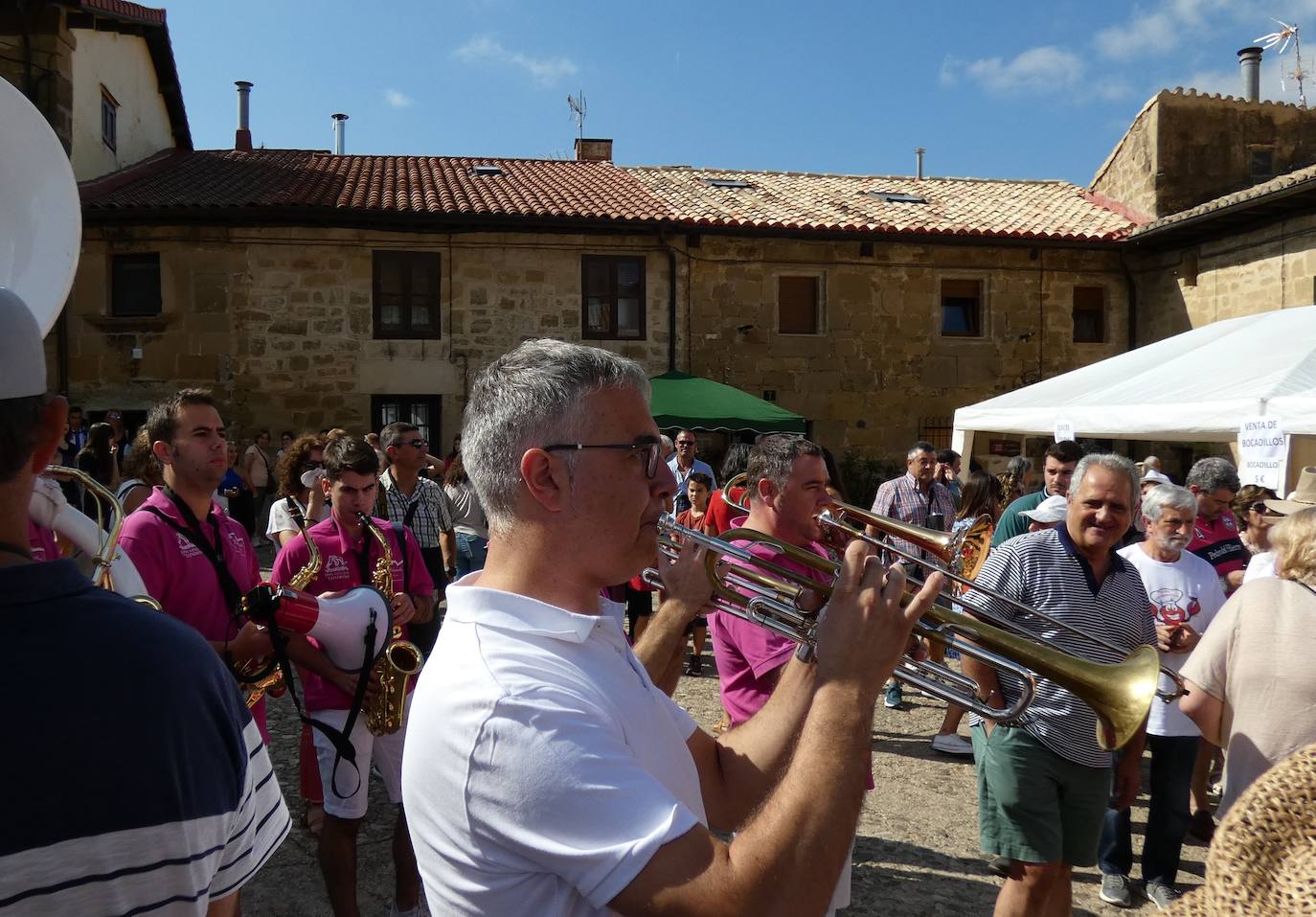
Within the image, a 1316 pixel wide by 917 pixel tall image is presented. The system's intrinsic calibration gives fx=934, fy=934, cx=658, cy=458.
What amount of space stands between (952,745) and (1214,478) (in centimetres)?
235

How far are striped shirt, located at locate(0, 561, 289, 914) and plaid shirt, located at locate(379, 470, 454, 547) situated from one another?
168 inches

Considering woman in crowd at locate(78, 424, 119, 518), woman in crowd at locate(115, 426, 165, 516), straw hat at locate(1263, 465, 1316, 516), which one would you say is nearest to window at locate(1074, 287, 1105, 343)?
straw hat at locate(1263, 465, 1316, 516)

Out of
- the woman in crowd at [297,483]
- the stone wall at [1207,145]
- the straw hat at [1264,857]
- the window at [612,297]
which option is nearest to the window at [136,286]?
the window at [612,297]

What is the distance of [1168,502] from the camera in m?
4.15

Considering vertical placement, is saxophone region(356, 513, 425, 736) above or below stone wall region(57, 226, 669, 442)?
below

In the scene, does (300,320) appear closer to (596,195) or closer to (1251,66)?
(596,195)

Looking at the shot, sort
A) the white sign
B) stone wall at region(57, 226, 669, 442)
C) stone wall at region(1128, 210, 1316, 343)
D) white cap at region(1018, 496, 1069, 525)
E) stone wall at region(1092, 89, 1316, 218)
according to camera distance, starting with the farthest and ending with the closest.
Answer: stone wall at region(1092, 89, 1316, 218)
stone wall at region(57, 226, 669, 442)
stone wall at region(1128, 210, 1316, 343)
the white sign
white cap at region(1018, 496, 1069, 525)

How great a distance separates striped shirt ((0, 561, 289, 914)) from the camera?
45.2 inches

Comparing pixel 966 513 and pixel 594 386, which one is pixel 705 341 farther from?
pixel 594 386

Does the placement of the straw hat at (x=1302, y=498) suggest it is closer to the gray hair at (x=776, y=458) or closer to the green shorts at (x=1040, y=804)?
the green shorts at (x=1040, y=804)

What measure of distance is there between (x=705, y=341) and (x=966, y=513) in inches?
392

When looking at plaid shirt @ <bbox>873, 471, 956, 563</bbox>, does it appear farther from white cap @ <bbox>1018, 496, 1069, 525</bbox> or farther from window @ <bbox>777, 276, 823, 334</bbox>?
window @ <bbox>777, 276, 823, 334</bbox>

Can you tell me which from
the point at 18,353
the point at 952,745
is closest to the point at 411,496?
the point at 952,745

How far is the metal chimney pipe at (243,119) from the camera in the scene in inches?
818
